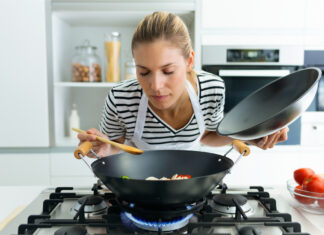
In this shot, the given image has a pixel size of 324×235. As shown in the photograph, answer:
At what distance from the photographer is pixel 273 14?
1865 millimetres

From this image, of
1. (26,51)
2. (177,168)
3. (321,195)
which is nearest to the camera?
(321,195)

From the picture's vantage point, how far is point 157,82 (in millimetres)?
884

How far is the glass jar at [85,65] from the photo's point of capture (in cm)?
197

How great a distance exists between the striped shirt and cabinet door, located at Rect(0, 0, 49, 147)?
0.83 m

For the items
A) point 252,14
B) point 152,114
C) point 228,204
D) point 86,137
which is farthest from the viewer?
point 252,14

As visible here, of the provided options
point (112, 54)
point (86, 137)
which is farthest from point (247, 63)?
point (86, 137)

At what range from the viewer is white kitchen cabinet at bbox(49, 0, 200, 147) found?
1848 millimetres

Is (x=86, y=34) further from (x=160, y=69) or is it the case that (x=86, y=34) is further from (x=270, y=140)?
(x=270, y=140)

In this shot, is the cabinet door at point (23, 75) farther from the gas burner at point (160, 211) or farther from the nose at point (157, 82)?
the gas burner at point (160, 211)

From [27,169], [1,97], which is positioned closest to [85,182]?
[27,169]

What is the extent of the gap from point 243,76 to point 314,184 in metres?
A: 1.24

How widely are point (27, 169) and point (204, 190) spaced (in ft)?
5.24

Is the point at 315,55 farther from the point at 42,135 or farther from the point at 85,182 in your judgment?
the point at 42,135

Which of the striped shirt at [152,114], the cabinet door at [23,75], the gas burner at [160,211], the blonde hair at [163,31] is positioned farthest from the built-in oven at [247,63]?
the gas burner at [160,211]
